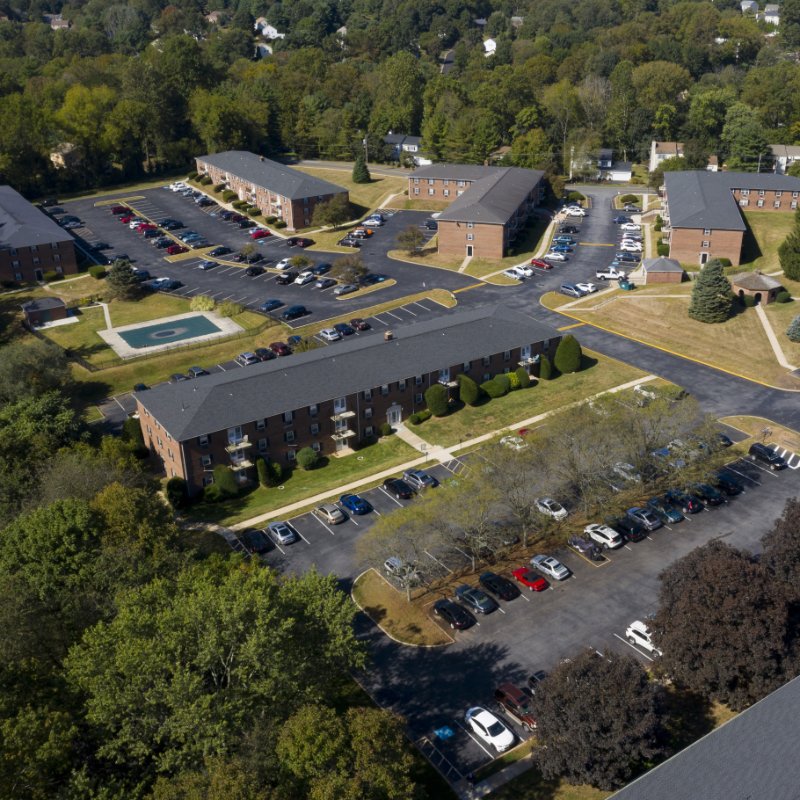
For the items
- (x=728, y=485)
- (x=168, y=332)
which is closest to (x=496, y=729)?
(x=728, y=485)

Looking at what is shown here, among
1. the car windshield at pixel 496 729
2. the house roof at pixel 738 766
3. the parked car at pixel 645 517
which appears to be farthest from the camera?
the parked car at pixel 645 517

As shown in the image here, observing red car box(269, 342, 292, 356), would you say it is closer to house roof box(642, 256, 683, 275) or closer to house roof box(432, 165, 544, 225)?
house roof box(432, 165, 544, 225)

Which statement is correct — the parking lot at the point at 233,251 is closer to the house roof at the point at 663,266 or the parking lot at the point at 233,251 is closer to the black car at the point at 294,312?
the black car at the point at 294,312

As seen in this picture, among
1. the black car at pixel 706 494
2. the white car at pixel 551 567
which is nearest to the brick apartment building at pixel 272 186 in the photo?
the black car at pixel 706 494

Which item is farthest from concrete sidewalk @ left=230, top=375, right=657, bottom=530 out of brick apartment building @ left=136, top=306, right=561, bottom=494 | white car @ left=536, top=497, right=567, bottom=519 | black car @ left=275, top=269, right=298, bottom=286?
black car @ left=275, top=269, right=298, bottom=286

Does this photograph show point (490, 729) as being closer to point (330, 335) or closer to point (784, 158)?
point (330, 335)
